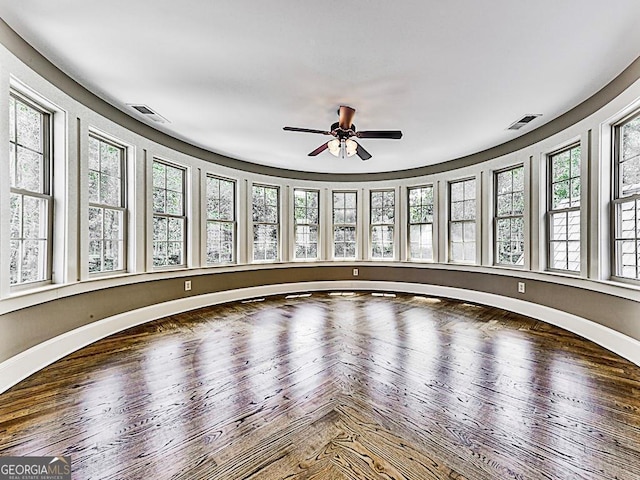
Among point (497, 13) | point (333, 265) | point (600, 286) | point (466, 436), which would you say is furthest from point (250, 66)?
point (333, 265)

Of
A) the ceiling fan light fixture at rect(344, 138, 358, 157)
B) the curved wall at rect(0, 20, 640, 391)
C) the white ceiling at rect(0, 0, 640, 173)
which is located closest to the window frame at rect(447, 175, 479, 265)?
the curved wall at rect(0, 20, 640, 391)

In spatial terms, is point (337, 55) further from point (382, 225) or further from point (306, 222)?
point (382, 225)

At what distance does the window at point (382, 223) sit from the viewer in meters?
6.62

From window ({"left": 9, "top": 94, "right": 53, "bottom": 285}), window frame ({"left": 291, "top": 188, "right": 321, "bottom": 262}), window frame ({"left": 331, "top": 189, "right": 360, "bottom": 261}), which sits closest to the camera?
window ({"left": 9, "top": 94, "right": 53, "bottom": 285})

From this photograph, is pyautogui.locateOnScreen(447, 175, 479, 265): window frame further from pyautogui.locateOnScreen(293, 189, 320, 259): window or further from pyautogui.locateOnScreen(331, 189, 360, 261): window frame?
pyautogui.locateOnScreen(293, 189, 320, 259): window

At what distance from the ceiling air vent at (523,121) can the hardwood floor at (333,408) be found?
2623 millimetres

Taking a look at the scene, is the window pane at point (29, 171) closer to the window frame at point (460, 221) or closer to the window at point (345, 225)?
the window at point (345, 225)

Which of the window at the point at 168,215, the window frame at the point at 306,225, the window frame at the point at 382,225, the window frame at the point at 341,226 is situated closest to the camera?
the window at the point at 168,215

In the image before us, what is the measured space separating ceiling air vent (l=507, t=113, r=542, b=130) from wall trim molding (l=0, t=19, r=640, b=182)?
30cm

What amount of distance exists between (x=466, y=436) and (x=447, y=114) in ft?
10.9

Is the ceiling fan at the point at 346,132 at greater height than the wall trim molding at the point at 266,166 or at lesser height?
lesser

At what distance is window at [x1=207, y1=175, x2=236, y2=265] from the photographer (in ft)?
17.4

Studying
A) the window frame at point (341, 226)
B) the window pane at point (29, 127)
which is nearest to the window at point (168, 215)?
the window pane at point (29, 127)

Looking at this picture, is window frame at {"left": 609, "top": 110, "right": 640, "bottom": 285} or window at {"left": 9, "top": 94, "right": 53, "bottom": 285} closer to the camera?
window at {"left": 9, "top": 94, "right": 53, "bottom": 285}
